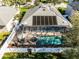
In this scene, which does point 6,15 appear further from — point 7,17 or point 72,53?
point 72,53

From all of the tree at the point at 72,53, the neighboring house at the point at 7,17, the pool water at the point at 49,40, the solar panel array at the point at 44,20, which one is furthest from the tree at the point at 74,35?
the neighboring house at the point at 7,17

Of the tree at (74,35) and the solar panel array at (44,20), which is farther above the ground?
the tree at (74,35)

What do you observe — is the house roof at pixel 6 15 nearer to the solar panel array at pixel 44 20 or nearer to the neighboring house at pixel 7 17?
the neighboring house at pixel 7 17

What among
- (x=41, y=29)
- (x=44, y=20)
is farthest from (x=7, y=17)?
(x=41, y=29)

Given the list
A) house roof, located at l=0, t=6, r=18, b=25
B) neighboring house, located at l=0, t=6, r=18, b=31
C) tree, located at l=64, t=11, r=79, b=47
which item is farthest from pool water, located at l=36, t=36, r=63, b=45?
house roof, located at l=0, t=6, r=18, b=25

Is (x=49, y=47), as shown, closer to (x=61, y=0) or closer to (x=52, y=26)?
(x=52, y=26)

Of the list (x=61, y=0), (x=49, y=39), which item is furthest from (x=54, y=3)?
(x=49, y=39)
